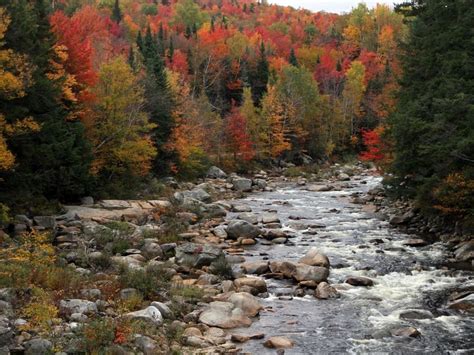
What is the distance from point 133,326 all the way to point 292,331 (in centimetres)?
488

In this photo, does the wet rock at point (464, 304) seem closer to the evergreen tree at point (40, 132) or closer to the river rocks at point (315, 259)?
the river rocks at point (315, 259)

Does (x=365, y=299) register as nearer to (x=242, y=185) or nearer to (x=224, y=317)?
(x=224, y=317)

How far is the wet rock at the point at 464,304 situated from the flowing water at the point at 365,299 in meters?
0.34

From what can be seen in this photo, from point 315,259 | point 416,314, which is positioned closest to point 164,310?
point 416,314

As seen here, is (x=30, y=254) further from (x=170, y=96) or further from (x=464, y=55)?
(x=170, y=96)

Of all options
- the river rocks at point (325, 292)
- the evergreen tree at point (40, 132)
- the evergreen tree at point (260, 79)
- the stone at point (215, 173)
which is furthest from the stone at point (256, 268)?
the evergreen tree at point (260, 79)

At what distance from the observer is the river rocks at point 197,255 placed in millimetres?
21750

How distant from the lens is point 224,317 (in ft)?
51.6

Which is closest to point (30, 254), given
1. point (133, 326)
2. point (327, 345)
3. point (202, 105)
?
point (133, 326)

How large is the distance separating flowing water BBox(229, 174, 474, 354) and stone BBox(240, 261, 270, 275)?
95 centimetres

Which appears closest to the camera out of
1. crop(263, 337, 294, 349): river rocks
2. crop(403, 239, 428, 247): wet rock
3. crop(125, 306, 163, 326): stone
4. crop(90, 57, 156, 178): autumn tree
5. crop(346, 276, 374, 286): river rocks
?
crop(263, 337, 294, 349): river rocks

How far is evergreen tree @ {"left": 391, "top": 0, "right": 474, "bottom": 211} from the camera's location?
2083 centimetres

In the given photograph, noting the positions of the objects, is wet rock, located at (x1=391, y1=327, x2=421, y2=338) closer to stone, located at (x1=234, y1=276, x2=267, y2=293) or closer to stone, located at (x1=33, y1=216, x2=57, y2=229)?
stone, located at (x1=234, y1=276, x2=267, y2=293)

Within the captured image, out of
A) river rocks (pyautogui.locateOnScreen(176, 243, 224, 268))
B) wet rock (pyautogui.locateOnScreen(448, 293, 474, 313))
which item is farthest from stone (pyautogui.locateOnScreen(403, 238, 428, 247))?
river rocks (pyautogui.locateOnScreen(176, 243, 224, 268))
